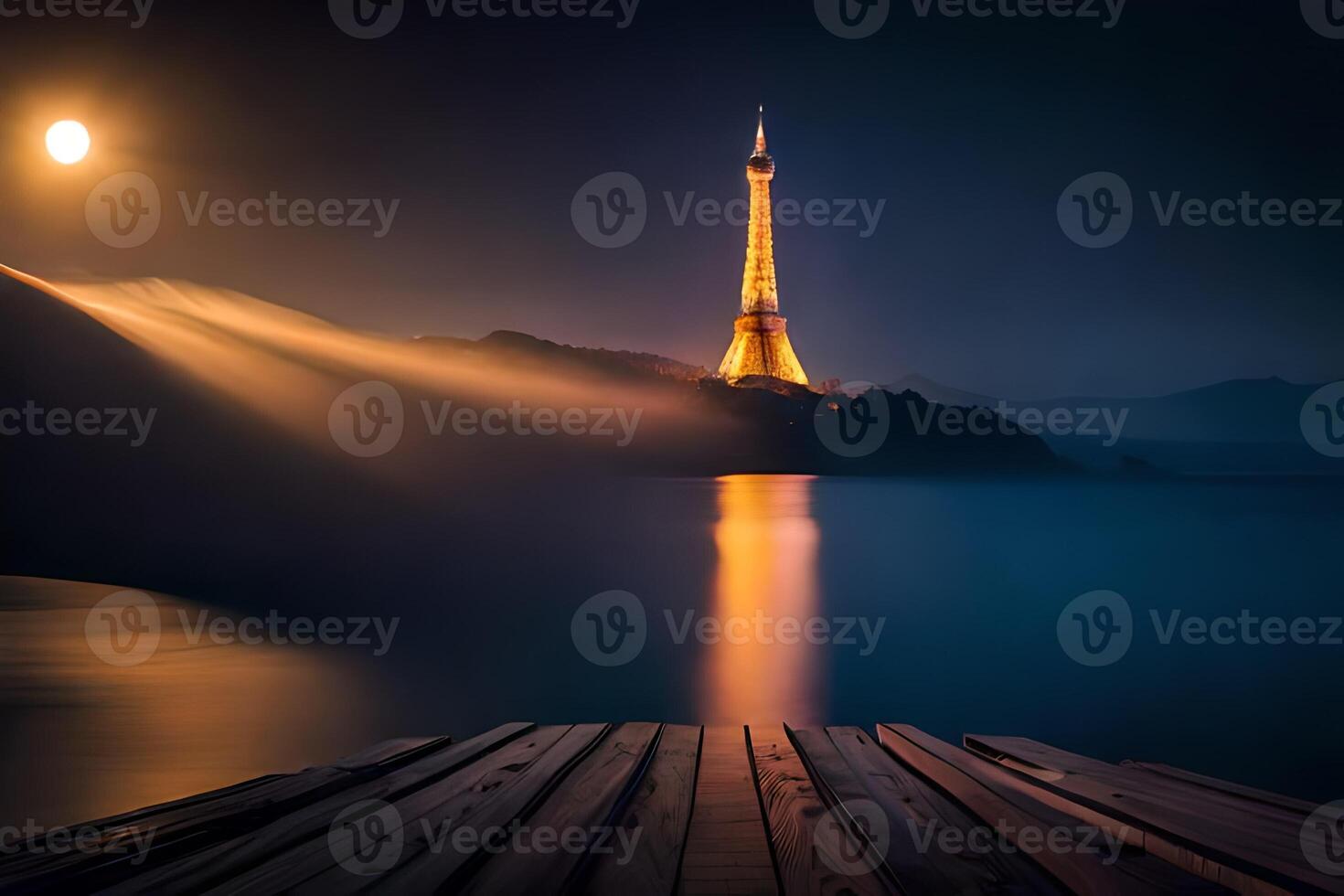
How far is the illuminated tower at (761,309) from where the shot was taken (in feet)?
180

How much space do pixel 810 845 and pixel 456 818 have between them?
1.03 metres

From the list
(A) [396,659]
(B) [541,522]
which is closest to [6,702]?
(A) [396,659]

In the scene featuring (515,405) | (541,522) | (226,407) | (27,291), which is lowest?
(541,522)

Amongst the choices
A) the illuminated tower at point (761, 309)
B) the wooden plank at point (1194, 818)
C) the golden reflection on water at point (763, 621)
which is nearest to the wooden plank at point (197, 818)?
the wooden plank at point (1194, 818)

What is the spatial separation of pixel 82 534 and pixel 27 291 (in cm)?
834

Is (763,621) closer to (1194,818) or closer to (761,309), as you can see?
(1194,818)

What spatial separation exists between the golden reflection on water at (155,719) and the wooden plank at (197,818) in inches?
134

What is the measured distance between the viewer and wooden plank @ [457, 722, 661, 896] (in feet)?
6.11

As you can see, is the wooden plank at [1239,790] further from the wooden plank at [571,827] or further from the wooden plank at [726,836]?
the wooden plank at [571,827]

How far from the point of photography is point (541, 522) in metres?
28.7

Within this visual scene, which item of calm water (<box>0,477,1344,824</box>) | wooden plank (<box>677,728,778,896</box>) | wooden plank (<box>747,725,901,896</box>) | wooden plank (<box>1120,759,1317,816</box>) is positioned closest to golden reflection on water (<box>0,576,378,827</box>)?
calm water (<box>0,477,1344,824</box>)

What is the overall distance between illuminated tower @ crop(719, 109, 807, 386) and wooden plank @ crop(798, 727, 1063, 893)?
52.6m

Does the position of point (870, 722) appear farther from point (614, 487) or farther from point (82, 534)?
point (614, 487)

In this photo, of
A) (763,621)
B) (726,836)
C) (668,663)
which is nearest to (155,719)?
(668,663)
